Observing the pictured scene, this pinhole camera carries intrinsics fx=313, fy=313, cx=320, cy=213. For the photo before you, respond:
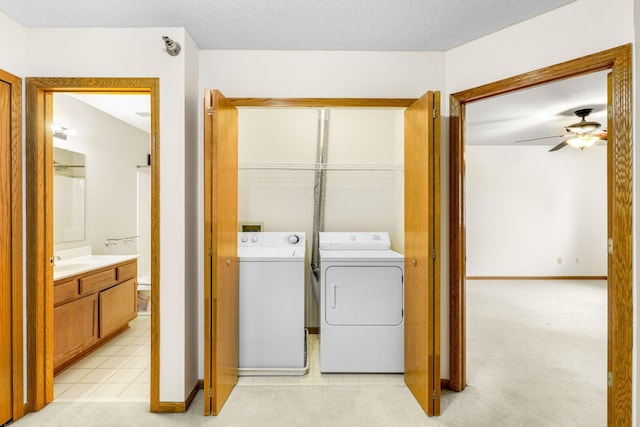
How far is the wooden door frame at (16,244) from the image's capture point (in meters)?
1.81

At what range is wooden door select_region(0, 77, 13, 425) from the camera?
1753 millimetres

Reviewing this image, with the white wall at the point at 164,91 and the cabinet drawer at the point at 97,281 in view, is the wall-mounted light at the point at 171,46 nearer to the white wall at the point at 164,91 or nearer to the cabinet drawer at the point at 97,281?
the white wall at the point at 164,91

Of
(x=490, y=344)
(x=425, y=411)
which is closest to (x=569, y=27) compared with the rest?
(x=425, y=411)

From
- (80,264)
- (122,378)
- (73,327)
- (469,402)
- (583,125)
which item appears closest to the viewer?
(469,402)

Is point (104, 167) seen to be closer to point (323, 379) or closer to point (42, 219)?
point (42, 219)

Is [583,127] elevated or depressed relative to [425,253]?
elevated

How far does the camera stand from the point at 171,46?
1.85 m

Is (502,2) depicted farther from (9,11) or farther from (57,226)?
(57,226)

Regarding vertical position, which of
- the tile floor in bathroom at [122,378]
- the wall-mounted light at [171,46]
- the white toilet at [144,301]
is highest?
the wall-mounted light at [171,46]

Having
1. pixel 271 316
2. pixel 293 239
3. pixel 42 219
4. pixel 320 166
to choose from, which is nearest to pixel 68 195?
pixel 42 219

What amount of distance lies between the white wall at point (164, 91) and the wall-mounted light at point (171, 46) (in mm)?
29

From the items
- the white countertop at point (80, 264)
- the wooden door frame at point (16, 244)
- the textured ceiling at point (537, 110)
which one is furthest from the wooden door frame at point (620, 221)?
the white countertop at point (80, 264)

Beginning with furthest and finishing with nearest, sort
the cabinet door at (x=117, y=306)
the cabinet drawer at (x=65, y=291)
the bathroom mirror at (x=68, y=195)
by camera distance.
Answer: the bathroom mirror at (x=68, y=195) < the cabinet door at (x=117, y=306) < the cabinet drawer at (x=65, y=291)

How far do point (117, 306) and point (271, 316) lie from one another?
5.33 feet
